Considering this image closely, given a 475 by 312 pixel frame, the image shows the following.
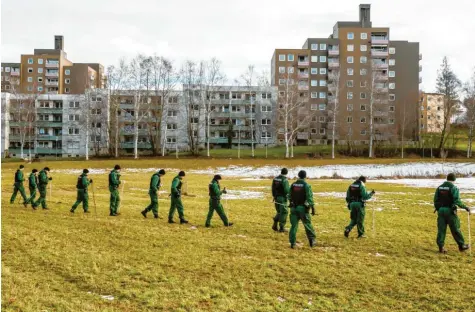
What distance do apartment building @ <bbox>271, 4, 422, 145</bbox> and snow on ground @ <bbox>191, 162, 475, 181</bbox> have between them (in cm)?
3783

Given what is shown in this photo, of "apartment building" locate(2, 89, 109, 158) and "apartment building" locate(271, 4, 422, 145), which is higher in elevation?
"apartment building" locate(271, 4, 422, 145)

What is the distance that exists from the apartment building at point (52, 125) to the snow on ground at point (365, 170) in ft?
110

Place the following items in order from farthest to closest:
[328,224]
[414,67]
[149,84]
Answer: [414,67]
[149,84]
[328,224]

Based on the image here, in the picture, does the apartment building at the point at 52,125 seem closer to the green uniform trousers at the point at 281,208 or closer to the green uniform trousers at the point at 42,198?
the green uniform trousers at the point at 42,198

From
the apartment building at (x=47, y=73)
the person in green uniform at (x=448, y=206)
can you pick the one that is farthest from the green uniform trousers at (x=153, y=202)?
the apartment building at (x=47, y=73)

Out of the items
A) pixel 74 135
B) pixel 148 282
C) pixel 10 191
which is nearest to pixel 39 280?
pixel 148 282

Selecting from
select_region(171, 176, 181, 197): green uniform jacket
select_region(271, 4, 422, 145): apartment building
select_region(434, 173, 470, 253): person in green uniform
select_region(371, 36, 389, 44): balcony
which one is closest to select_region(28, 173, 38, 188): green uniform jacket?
select_region(171, 176, 181, 197): green uniform jacket

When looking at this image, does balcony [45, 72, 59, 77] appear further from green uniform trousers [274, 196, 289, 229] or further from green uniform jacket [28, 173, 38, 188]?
green uniform trousers [274, 196, 289, 229]

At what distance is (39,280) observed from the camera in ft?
38.0

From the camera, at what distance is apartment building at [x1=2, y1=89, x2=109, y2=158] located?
8600 centimetres

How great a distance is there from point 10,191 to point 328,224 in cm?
2513

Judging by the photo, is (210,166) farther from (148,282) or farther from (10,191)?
(148,282)

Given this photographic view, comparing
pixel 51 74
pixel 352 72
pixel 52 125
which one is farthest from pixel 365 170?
pixel 51 74

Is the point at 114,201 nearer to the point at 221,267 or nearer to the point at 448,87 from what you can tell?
the point at 221,267
